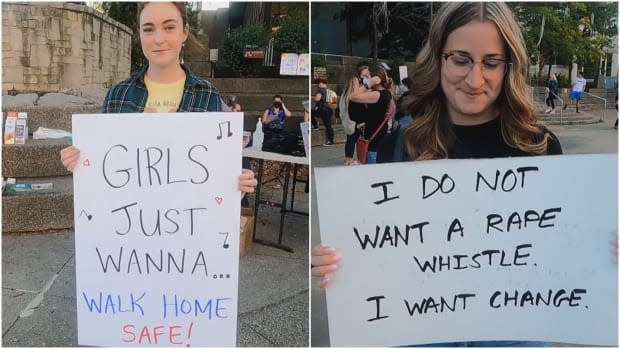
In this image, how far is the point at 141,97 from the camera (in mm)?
2150

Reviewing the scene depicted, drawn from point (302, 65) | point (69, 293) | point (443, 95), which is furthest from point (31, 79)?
point (443, 95)

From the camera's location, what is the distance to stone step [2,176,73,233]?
4.38 metres

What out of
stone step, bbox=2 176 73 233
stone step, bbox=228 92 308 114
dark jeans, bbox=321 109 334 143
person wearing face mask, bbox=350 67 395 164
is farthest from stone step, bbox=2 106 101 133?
stone step, bbox=228 92 308 114

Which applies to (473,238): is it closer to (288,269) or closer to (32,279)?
(288,269)

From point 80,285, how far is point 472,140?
148 cm

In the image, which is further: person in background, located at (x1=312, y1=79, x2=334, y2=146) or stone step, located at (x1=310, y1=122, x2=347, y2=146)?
stone step, located at (x1=310, y1=122, x2=347, y2=146)

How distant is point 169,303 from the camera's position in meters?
1.95

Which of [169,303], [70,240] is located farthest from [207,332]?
[70,240]

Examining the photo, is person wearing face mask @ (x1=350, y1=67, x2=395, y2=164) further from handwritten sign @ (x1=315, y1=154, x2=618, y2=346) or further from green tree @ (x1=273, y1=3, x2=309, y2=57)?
green tree @ (x1=273, y1=3, x2=309, y2=57)

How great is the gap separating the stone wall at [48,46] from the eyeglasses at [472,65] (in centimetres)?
843

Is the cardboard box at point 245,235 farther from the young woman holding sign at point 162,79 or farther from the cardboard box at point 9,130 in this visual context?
the cardboard box at point 9,130

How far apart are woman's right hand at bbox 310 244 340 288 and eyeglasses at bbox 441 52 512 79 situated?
69 centimetres

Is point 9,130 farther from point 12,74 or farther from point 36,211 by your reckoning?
point 12,74

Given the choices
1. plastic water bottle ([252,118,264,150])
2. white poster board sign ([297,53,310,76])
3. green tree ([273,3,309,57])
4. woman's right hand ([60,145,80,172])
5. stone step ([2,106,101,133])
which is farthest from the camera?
green tree ([273,3,309,57])
